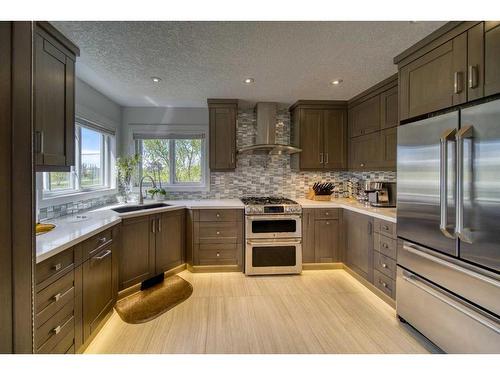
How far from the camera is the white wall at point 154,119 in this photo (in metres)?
3.76

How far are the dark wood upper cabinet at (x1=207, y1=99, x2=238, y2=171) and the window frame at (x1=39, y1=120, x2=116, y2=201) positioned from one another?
1.45 meters

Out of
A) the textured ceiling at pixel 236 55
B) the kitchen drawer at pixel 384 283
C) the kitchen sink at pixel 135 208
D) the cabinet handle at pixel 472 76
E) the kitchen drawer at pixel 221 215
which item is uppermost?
the textured ceiling at pixel 236 55

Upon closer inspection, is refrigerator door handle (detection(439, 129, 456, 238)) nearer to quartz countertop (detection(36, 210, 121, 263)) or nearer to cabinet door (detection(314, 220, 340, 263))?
cabinet door (detection(314, 220, 340, 263))

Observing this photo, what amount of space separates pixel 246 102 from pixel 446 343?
10.9 feet

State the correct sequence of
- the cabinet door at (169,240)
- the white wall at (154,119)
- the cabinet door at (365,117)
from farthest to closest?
the white wall at (154,119) → the cabinet door at (365,117) → the cabinet door at (169,240)

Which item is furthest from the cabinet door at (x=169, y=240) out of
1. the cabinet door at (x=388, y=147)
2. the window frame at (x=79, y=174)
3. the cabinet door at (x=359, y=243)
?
the cabinet door at (x=388, y=147)

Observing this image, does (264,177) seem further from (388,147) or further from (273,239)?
(388,147)

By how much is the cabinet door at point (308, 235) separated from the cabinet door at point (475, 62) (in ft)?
6.55

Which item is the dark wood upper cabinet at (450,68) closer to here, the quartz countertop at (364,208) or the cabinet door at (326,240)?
the quartz countertop at (364,208)

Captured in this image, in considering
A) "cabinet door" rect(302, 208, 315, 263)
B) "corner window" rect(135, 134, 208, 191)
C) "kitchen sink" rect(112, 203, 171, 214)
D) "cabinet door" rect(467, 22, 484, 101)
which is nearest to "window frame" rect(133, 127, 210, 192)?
"corner window" rect(135, 134, 208, 191)

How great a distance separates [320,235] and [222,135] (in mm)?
1963

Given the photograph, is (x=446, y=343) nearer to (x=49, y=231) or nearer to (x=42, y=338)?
(x=42, y=338)

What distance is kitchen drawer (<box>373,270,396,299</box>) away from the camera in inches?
89.9

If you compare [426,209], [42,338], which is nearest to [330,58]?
[426,209]
